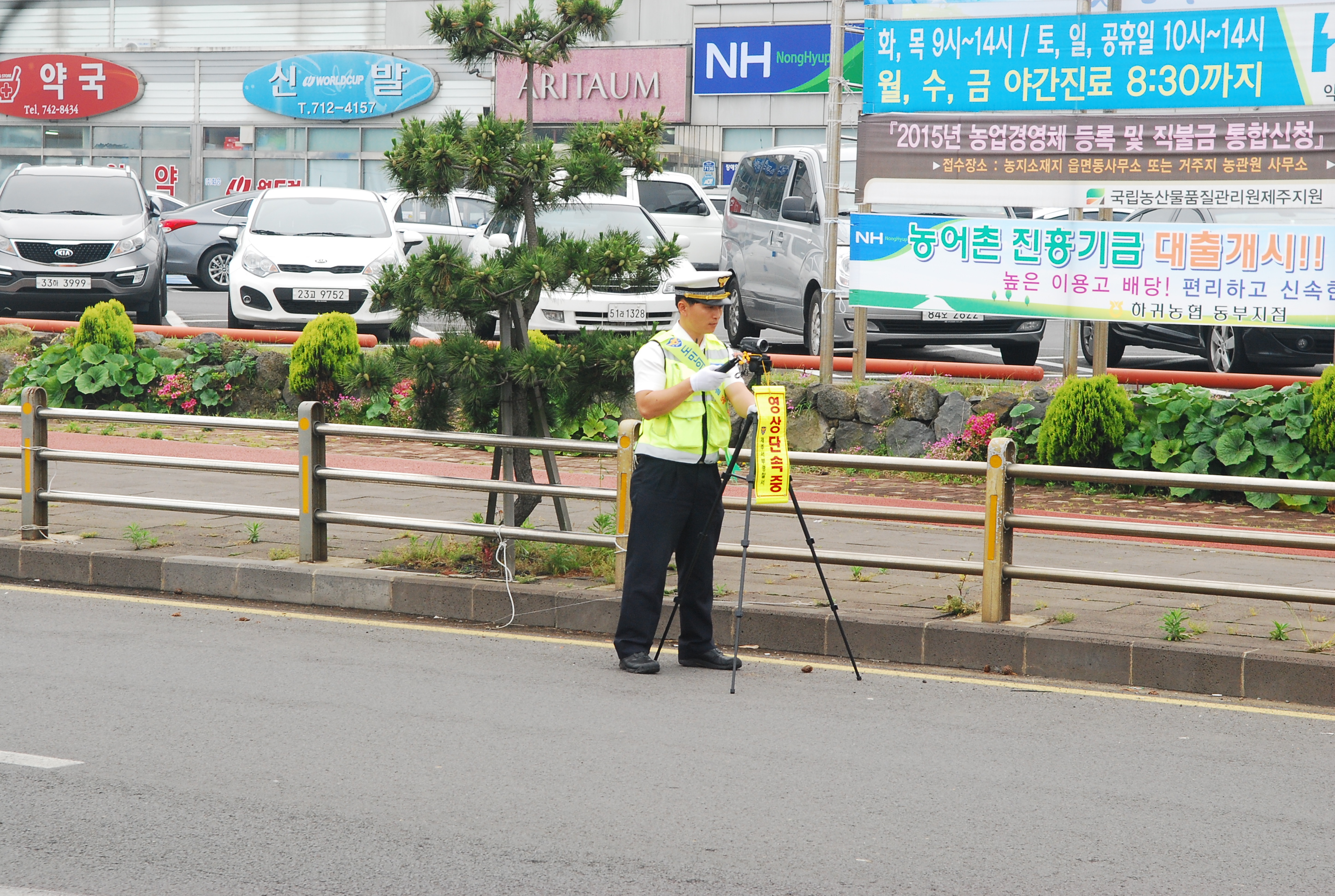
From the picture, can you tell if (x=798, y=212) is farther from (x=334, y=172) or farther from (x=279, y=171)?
(x=279, y=171)

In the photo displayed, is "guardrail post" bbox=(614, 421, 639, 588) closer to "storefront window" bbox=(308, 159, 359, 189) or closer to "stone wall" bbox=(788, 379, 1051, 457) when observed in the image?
"stone wall" bbox=(788, 379, 1051, 457)

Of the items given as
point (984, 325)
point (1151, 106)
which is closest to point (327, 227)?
point (984, 325)

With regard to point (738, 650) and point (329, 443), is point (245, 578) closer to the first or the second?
point (738, 650)

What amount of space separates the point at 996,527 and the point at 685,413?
5.17 feet

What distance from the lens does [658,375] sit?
22.3ft

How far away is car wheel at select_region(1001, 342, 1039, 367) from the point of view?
1491 cm

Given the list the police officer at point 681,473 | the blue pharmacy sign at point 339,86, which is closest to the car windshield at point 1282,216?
the police officer at point 681,473

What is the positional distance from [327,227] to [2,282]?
3775mm

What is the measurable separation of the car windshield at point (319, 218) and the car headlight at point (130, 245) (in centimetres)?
157

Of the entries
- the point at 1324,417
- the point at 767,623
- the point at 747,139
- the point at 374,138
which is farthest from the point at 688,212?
the point at 374,138

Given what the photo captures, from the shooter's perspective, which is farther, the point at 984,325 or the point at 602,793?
the point at 984,325

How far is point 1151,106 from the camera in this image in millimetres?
11188

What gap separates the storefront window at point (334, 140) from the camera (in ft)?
129

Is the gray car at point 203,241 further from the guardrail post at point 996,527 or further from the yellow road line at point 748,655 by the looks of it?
the guardrail post at point 996,527
